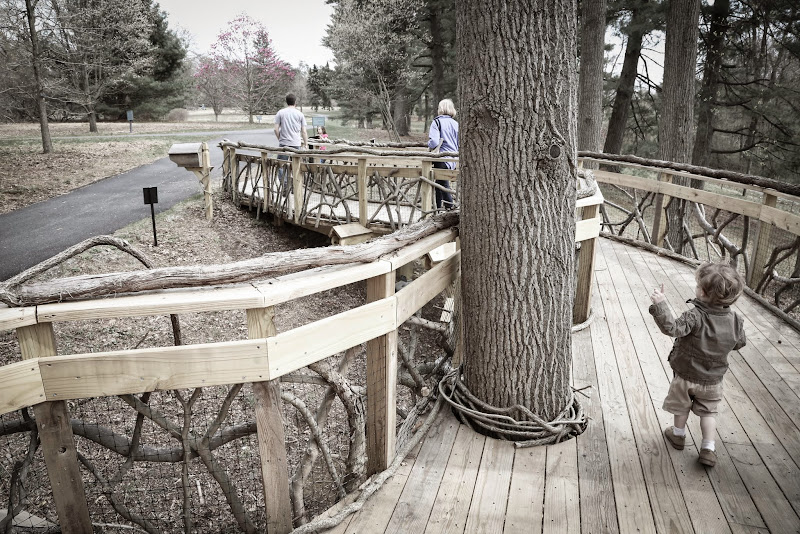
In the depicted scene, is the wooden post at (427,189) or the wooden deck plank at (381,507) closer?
the wooden deck plank at (381,507)

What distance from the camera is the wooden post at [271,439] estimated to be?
6.40 feet

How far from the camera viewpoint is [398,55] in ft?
67.1

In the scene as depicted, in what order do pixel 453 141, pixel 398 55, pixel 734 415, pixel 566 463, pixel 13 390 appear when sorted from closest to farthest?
1. pixel 13 390
2. pixel 566 463
3. pixel 734 415
4. pixel 453 141
5. pixel 398 55

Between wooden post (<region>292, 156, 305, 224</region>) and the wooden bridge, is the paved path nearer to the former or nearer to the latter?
wooden post (<region>292, 156, 305, 224</region>)

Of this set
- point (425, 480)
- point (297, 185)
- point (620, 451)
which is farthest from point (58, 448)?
point (297, 185)

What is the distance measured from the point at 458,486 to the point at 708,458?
1.18 m

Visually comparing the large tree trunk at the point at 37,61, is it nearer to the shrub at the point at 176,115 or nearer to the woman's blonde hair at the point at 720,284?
the woman's blonde hair at the point at 720,284

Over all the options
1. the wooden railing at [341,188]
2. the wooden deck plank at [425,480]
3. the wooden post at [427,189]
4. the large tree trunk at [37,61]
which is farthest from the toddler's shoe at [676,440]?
the large tree trunk at [37,61]

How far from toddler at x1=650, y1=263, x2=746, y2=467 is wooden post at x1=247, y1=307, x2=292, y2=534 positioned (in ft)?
5.53

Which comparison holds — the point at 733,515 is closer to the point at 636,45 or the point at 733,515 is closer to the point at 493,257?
the point at 493,257

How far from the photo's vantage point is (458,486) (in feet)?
7.98

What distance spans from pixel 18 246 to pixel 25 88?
1413 centimetres

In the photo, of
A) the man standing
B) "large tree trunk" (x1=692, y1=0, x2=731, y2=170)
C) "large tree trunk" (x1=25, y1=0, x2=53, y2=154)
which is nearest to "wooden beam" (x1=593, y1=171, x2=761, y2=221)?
the man standing

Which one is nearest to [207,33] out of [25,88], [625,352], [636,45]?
[25,88]
